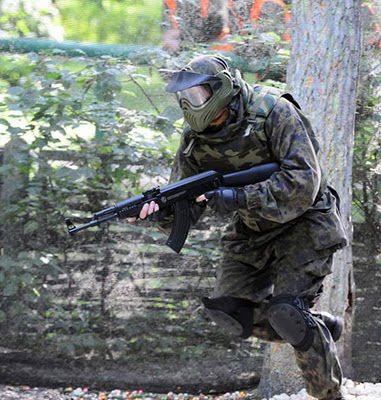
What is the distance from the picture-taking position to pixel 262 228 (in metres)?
3.91

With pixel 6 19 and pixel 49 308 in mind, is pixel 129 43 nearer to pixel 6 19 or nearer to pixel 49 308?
pixel 6 19

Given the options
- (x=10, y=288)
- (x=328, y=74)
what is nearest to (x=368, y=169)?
(x=328, y=74)

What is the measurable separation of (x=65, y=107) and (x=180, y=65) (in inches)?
35.8

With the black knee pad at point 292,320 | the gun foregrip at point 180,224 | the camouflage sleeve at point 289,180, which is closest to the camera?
the camouflage sleeve at point 289,180

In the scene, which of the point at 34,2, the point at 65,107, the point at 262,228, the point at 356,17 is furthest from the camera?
the point at 34,2

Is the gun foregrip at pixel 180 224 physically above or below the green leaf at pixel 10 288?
above

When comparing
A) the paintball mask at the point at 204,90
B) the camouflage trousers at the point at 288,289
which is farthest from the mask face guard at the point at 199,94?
the camouflage trousers at the point at 288,289

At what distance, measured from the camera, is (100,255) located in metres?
5.59

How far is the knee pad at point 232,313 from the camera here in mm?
3953

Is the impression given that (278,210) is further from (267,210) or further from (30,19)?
(30,19)

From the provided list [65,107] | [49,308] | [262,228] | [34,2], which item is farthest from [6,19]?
[262,228]

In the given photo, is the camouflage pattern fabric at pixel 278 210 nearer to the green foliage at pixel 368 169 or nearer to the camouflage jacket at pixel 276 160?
the camouflage jacket at pixel 276 160

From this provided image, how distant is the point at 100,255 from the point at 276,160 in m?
Answer: 2.16

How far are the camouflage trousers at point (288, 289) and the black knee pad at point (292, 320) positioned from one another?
0.13ft
